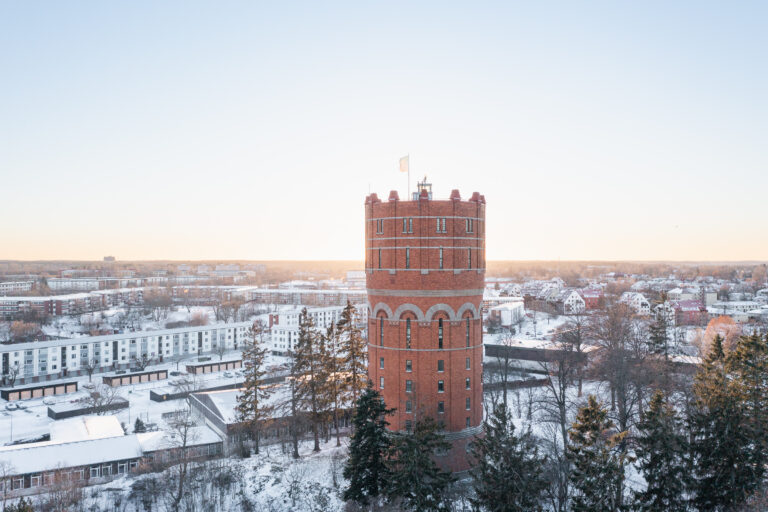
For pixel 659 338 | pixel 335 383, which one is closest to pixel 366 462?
pixel 335 383

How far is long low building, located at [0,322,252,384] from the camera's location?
83.3 m

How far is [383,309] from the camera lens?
37.9m

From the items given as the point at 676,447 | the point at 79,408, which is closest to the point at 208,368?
the point at 79,408

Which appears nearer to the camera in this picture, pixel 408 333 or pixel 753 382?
pixel 753 382

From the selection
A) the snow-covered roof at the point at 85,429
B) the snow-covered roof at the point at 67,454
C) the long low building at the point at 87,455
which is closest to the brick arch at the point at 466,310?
the long low building at the point at 87,455

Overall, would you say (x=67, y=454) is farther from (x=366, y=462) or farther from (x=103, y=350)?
(x=103, y=350)

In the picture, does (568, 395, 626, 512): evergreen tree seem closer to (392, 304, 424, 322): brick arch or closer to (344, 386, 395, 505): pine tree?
(344, 386, 395, 505): pine tree

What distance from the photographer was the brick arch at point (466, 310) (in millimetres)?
37094

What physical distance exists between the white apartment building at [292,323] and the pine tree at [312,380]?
40.5m

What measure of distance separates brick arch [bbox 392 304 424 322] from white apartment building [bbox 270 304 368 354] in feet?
161

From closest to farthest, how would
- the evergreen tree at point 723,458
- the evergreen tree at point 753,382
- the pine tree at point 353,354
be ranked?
the evergreen tree at point 723,458
the evergreen tree at point 753,382
the pine tree at point 353,354

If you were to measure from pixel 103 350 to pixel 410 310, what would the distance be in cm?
7656

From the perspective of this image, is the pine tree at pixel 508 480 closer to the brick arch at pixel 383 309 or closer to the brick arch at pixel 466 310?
the brick arch at pixel 466 310

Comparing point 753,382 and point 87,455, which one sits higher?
point 753,382
